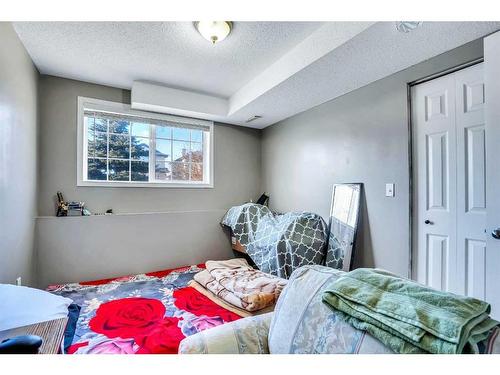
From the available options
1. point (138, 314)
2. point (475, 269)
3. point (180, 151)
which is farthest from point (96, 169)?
point (475, 269)

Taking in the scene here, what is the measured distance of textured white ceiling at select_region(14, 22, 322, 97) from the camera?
Result: 6.31 feet

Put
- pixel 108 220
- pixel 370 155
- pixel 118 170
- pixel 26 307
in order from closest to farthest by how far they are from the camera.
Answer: pixel 26 307 → pixel 370 155 → pixel 108 220 → pixel 118 170

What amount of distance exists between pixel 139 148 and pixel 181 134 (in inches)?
23.8

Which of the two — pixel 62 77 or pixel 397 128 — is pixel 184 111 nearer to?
pixel 62 77

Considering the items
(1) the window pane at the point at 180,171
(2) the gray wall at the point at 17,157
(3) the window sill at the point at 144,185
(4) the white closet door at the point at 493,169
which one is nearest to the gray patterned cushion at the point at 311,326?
(4) the white closet door at the point at 493,169

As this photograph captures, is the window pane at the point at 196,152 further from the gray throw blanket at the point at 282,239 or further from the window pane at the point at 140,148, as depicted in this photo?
the gray throw blanket at the point at 282,239

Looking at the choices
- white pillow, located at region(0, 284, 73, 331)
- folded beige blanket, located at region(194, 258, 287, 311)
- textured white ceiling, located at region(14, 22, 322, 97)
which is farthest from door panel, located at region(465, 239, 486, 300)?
white pillow, located at region(0, 284, 73, 331)

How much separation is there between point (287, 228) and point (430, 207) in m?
1.29

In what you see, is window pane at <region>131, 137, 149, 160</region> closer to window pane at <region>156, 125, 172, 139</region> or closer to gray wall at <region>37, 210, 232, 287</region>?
window pane at <region>156, 125, 172, 139</region>

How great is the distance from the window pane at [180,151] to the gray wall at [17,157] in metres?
1.47

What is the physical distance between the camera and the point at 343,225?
261 cm

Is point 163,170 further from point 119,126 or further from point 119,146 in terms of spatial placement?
point 119,126
